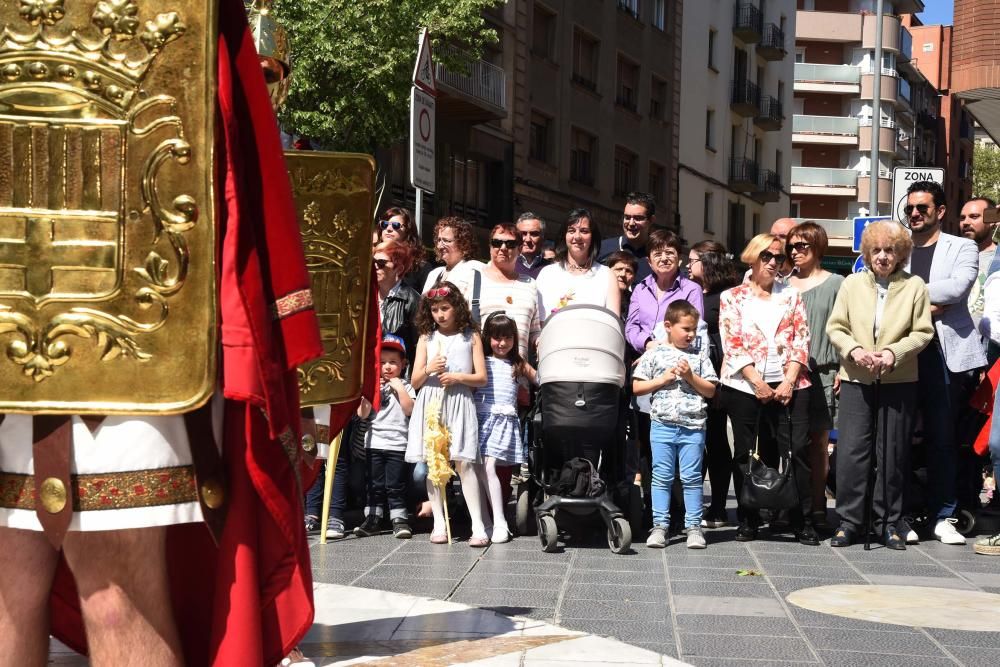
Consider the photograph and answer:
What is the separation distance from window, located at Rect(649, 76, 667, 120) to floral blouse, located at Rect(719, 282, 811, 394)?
36.8 meters

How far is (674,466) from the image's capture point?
9.20 metres

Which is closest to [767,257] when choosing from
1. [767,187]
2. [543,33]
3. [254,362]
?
[254,362]

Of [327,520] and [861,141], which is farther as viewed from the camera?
[861,141]

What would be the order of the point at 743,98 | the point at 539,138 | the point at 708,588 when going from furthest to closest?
the point at 743,98, the point at 539,138, the point at 708,588

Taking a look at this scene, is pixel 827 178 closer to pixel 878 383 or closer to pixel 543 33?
pixel 543 33

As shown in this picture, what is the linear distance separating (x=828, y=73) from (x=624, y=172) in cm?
3813

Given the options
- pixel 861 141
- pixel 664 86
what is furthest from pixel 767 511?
pixel 861 141

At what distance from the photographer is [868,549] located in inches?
350

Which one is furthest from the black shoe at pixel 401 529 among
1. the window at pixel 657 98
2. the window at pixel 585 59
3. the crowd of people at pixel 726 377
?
the window at pixel 657 98

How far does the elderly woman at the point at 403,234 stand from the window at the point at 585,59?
99.9 feet

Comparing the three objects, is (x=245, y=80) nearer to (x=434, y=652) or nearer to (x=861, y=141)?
(x=434, y=652)

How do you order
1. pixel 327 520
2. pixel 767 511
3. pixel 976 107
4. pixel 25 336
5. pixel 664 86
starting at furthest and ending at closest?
pixel 664 86 < pixel 976 107 < pixel 767 511 < pixel 327 520 < pixel 25 336

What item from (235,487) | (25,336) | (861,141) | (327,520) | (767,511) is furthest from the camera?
(861,141)

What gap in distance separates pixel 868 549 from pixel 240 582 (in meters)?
6.46
